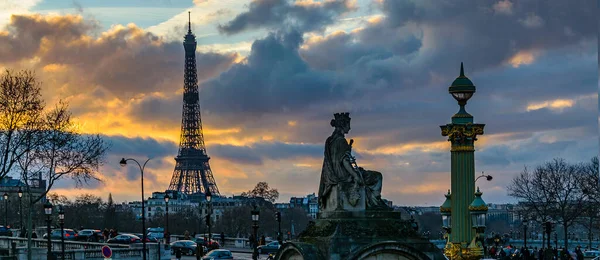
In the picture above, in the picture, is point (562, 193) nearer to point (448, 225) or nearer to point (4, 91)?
point (4, 91)

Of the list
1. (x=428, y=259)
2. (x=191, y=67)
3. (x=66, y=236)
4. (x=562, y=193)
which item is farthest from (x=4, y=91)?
(x=191, y=67)

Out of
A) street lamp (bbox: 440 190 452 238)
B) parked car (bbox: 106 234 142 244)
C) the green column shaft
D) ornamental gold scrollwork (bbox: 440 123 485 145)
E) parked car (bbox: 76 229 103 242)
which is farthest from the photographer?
parked car (bbox: 76 229 103 242)

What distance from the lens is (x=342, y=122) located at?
2591 centimetres

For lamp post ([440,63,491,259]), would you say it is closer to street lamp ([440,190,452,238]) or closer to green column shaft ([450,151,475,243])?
green column shaft ([450,151,475,243])

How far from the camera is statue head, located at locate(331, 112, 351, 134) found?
25.9 metres

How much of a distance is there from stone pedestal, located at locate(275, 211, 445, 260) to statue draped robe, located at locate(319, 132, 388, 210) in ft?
1.39

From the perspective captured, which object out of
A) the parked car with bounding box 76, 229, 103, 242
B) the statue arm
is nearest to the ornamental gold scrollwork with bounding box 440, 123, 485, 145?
the statue arm

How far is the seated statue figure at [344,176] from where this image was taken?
82.6 feet

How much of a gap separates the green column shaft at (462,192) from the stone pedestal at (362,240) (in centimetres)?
254

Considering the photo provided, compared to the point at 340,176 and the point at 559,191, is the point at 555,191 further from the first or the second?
the point at 340,176

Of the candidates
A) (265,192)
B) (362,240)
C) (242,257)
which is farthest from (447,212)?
(265,192)

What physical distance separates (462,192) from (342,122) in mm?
3860

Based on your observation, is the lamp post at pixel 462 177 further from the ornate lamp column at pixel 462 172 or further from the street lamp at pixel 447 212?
the street lamp at pixel 447 212

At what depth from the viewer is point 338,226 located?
2459 centimetres
